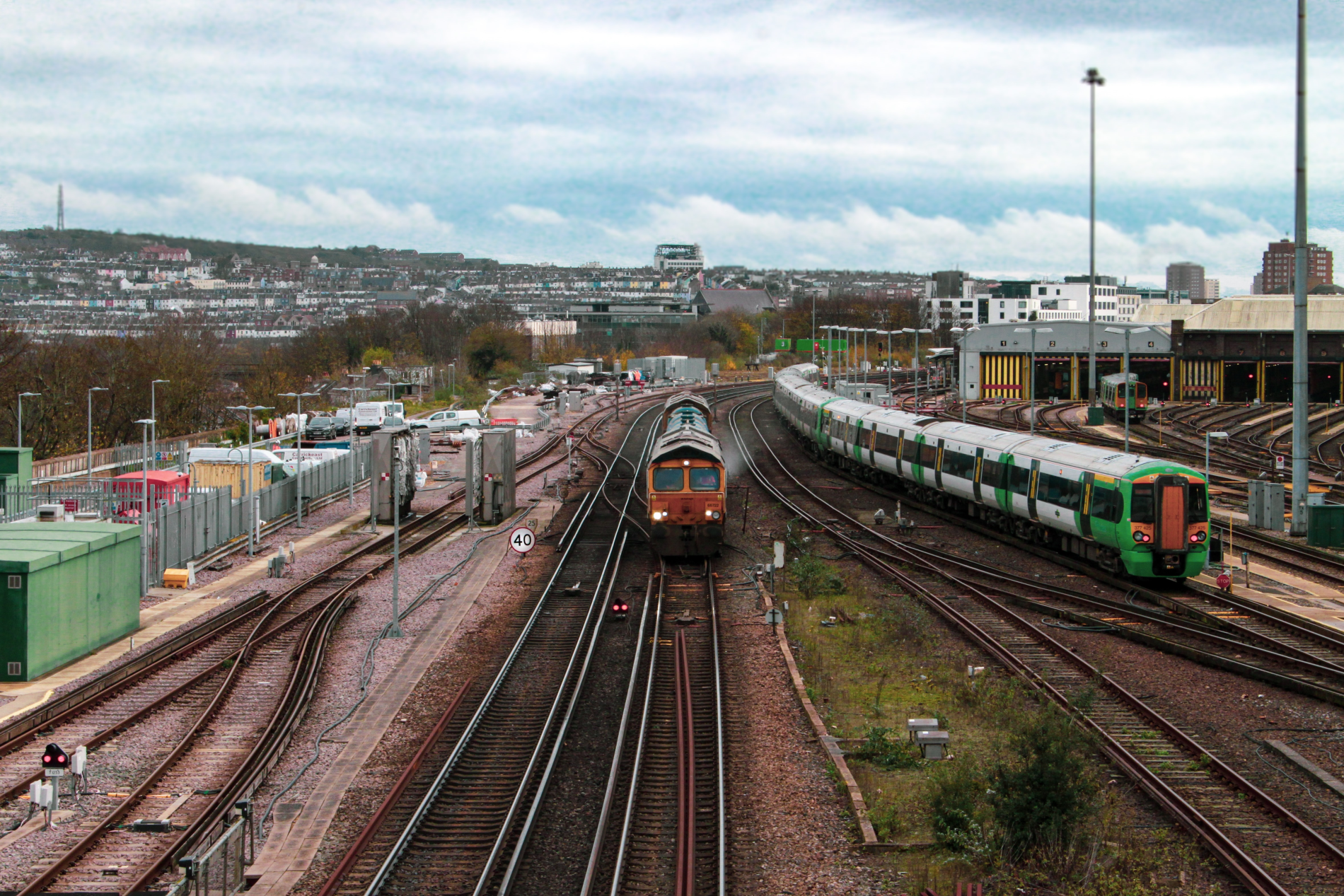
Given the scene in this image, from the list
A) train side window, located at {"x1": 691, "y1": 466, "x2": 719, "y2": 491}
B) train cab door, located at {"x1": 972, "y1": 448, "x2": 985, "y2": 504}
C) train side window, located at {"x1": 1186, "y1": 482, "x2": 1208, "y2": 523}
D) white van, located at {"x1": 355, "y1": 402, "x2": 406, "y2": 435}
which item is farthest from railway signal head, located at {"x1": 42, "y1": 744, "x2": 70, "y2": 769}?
white van, located at {"x1": 355, "y1": 402, "x2": 406, "y2": 435}

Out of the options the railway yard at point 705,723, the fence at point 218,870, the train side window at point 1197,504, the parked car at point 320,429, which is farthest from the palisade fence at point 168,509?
the train side window at point 1197,504

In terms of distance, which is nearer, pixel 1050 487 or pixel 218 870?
pixel 218 870

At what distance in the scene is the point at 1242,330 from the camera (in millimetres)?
80938

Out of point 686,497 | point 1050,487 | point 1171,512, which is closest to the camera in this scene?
point 1171,512

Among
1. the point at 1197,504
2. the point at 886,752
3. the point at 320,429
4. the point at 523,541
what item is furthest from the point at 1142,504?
the point at 320,429

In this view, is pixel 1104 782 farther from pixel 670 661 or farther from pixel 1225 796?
pixel 670 661

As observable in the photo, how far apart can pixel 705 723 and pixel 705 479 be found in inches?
480

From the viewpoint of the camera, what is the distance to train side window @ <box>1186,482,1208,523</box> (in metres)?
24.7

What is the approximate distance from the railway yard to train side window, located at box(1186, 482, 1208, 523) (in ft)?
0.50

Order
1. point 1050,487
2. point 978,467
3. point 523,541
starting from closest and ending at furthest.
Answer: point 523,541, point 1050,487, point 978,467

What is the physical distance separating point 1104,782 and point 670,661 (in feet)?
27.4

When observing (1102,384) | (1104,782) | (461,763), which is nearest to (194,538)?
(461,763)

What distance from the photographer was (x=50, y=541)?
2255 cm

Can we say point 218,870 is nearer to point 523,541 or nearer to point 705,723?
point 705,723
